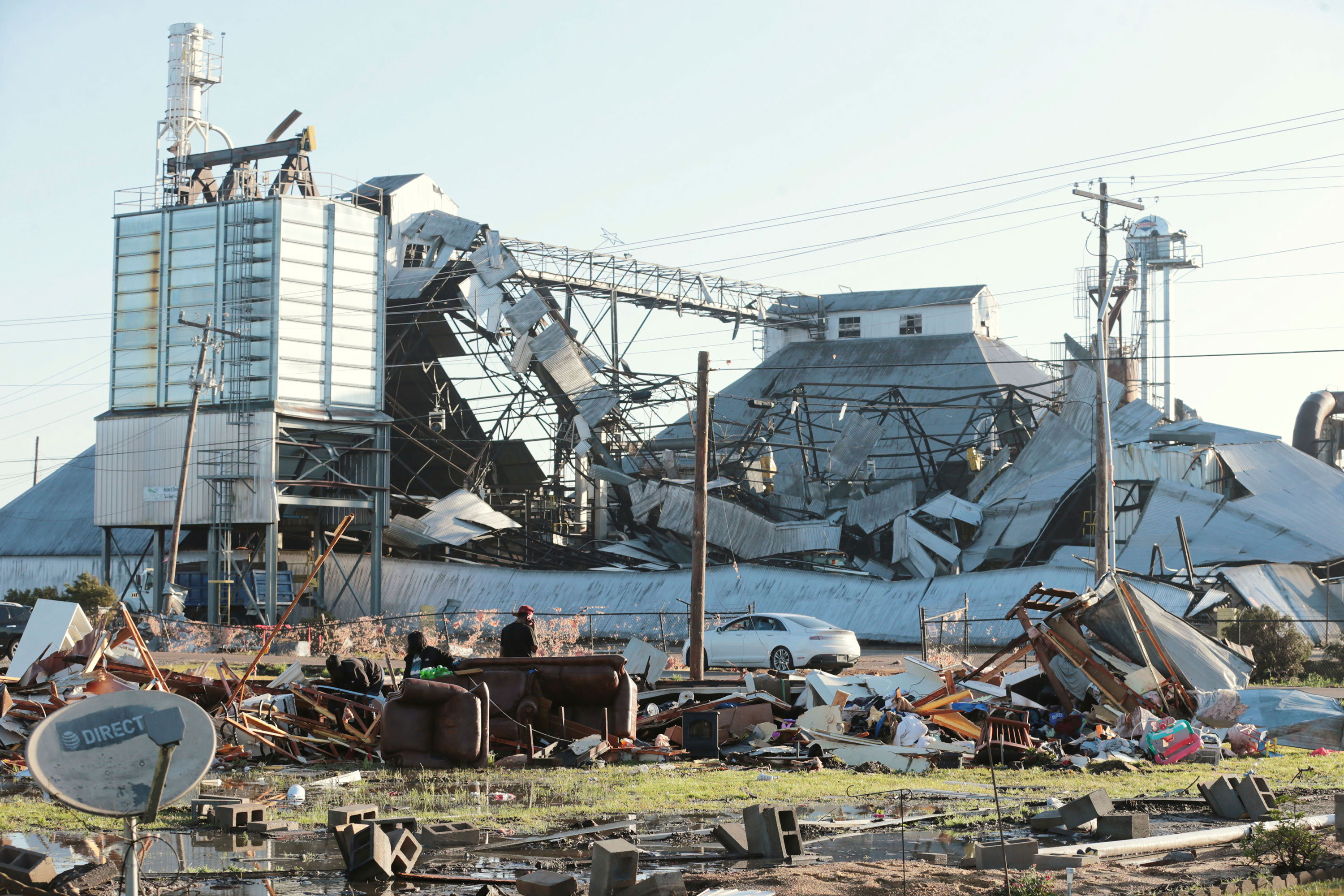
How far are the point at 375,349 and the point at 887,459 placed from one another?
19.8 metres

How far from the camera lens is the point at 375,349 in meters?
47.2

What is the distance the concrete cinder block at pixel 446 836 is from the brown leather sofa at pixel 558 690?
5561mm

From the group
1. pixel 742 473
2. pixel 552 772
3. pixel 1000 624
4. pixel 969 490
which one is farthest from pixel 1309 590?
pixel 552 772

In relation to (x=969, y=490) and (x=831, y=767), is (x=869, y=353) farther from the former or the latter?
(x=831, y=767)

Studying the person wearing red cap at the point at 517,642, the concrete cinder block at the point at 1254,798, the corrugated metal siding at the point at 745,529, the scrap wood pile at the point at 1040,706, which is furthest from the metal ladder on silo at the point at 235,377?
the concrete cinder block at the point at 1254,798

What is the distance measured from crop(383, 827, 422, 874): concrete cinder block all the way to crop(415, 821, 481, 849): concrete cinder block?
82 centimetres

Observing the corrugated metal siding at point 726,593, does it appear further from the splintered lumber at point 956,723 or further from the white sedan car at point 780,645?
the splintered lumber at point 956,723

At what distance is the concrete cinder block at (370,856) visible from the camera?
26.3ft

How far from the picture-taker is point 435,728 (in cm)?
1400

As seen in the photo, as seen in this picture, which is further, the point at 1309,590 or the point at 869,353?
the point at 869,353

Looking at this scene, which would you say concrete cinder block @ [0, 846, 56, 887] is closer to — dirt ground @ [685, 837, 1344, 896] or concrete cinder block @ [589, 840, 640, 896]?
concrete cinder block @ [589, 840, 640, 896]

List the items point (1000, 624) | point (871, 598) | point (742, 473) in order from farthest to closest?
point (742, 473), point (871, 598), point (1000, 624)

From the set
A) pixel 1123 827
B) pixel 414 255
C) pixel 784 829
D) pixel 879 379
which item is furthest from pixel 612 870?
pixel 879 379

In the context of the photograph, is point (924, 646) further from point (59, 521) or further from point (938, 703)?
point (59, 521)
